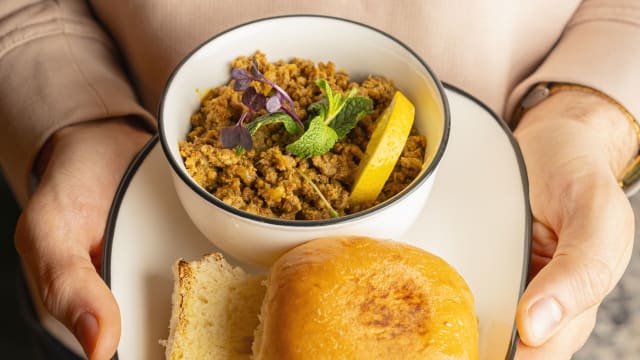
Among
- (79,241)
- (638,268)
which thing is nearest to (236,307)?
(79,241)

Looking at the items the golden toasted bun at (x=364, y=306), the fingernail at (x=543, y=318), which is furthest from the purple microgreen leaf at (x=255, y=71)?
the fingernail at (x=543, y=318)

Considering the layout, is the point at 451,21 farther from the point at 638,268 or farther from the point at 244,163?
the point at 638,268

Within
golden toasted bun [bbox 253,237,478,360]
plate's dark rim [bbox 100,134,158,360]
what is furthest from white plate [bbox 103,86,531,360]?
golden toasted bun [bbox 253,237,478,360]

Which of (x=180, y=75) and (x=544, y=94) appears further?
(x=544, y=94)

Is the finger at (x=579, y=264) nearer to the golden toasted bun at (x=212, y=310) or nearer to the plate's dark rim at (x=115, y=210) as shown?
the golden toasted bun at (x=212, y=310)

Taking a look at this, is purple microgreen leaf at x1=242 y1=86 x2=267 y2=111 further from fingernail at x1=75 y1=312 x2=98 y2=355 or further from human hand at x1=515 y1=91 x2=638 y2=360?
human hand at x1=515 y1=91 x2=638 y2=360

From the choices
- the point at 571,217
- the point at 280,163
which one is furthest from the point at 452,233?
the point at 280,163
